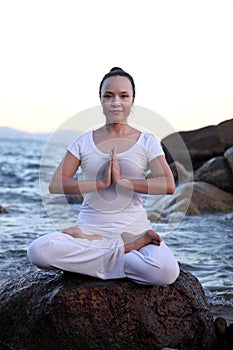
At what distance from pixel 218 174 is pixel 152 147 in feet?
36.6

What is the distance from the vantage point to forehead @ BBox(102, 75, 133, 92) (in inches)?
174

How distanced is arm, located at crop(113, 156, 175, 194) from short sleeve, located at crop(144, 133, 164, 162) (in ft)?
0.10

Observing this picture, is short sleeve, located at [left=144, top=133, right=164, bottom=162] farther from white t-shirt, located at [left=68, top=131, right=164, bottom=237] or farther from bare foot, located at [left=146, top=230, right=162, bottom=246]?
bare foot, located at [left=146, top=230, right=162, bottom=246]

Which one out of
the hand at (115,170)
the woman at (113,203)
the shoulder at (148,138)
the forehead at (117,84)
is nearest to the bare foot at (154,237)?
the woman at (113,203)

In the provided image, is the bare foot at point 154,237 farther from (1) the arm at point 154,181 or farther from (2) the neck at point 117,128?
(2) the neck at point 117,128

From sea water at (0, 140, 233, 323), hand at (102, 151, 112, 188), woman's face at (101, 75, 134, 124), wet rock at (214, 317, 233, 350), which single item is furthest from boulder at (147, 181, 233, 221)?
Answer: hand at (102, 151, 112, 188)

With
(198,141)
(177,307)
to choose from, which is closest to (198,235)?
(177,307)

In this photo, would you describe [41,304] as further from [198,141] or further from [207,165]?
[198,141]

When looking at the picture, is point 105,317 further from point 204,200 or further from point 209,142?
point 209,142

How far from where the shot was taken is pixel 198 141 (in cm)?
1867

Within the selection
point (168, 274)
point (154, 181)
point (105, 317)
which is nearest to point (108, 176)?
point (154, 181)

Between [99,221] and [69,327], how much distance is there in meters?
0.76

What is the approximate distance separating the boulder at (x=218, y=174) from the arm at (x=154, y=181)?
10873 millimetres

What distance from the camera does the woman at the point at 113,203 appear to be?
428 centimetres
